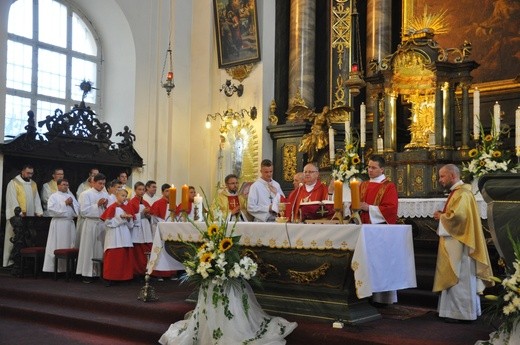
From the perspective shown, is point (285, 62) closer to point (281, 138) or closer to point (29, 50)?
point (281, 138)

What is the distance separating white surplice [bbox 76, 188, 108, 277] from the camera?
1018cm

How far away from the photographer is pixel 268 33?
1391cm

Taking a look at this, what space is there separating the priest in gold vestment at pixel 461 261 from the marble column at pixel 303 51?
279 inches

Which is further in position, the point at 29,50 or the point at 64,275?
the point at 29,50

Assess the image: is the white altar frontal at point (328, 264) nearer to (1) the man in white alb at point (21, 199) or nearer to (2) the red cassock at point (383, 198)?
(2) the red cassock at point (383, 198)

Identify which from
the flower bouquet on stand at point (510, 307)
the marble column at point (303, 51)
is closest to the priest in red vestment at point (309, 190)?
the flower bouquet on stand at point (510, 307)

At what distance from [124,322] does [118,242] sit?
9.43 ft

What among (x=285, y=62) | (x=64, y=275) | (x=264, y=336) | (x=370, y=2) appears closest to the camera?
(x=264, y=336)

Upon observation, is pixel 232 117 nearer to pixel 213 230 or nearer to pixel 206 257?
pixel 213 230

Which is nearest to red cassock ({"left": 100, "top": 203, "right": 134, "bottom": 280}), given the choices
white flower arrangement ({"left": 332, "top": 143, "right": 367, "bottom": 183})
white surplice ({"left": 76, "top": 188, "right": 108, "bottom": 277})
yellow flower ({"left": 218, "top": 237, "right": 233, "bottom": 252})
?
white surplice ({"left": 76, "top": 188, "right": 108, "bottom": 277})

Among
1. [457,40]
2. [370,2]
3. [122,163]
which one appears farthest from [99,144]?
[457,40]

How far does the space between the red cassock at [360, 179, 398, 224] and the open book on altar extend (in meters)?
0.57

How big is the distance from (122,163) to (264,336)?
8.57 meters

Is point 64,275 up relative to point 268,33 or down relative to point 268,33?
down
